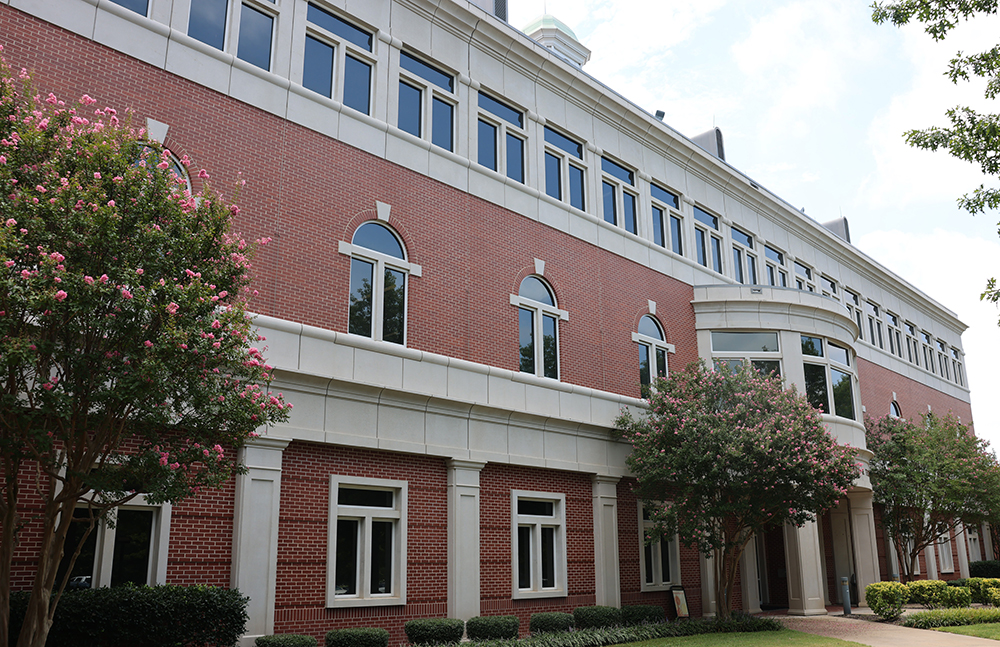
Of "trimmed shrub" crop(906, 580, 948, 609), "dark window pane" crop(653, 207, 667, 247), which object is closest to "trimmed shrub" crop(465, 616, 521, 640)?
"dark window pane" crop(653, 207, 667, 247)

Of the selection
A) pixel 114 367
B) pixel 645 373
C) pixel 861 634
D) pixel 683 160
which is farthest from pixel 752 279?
pixel 114 367

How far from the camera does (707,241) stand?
86.3 feet

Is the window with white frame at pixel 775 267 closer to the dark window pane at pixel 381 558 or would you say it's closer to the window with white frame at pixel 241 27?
the dark window pane at pixel 381 558

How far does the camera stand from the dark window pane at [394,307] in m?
16.1

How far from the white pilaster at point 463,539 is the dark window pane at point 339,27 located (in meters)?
8.80

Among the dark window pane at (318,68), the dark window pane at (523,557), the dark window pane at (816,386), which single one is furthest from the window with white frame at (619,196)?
the dark window pane at (523,557)

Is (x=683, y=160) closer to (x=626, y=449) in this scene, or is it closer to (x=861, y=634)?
(x=626, y=449)

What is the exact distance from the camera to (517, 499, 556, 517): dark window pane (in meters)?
18.0

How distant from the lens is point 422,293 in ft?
55.3

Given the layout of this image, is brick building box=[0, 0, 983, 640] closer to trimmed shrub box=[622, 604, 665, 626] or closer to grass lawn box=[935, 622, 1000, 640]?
trimmed shrub box=[622, 604, 665, 626]

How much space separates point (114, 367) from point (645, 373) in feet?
51.5

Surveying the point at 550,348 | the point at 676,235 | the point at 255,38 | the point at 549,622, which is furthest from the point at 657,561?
the point at 255,38

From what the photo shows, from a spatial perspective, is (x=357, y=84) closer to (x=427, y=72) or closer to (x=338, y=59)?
(x=338, y=59)

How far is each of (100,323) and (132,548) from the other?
16.3ft
